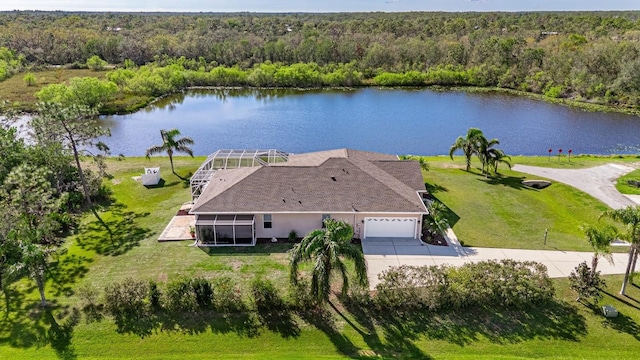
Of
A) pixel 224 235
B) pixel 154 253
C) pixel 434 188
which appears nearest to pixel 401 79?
pixel 434 188

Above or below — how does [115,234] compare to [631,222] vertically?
below

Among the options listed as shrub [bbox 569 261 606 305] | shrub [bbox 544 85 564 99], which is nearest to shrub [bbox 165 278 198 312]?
shrub [bbox 569 261 606 305]

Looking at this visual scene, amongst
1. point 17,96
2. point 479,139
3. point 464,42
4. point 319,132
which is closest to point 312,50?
point 464,42

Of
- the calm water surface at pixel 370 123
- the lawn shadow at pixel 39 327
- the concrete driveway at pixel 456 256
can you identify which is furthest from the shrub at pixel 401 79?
the lawn shadow at pixel 39 327

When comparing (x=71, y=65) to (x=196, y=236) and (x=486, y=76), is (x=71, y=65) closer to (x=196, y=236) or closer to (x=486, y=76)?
(x=486, y=76)

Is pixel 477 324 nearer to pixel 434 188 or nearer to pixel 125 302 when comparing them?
pixel 125 302

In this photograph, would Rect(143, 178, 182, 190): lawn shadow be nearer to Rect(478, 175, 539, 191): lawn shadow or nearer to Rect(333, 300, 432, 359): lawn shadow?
Rect(333, 300, 432, 359): lawn shadow
